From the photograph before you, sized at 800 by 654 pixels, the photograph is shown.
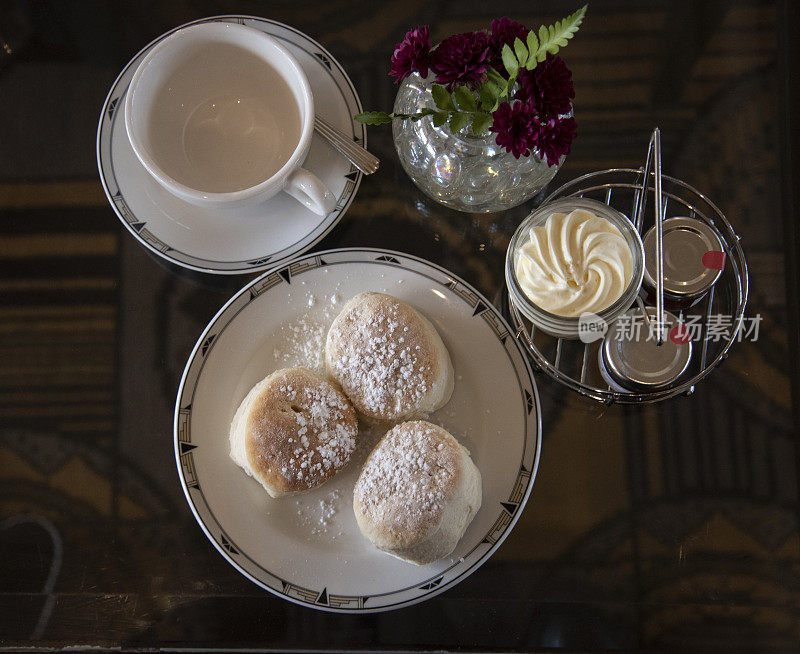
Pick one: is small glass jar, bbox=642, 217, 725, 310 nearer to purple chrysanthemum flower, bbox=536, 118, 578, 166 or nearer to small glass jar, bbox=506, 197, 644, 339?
small glass jar, bbox=506, 197, 644, 339

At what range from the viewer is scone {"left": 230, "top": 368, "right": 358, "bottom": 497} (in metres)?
0.81

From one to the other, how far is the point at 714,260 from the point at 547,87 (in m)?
0.37

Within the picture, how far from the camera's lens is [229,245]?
2.92ft

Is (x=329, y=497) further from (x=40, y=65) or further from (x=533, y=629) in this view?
(x=40, y=65)

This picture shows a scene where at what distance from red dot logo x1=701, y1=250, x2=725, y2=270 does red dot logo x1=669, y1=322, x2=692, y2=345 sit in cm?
8

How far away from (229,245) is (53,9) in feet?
1.48

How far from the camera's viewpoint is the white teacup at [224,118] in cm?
82

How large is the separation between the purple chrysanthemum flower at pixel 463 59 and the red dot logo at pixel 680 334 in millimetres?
428

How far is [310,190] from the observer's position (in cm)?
83

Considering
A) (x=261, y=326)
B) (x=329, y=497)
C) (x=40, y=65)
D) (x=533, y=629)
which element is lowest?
(x=533, y=629)

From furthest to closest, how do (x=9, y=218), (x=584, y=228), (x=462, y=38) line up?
(x=9, y=218) < (x=584, y=228) < (x=462, y=38)

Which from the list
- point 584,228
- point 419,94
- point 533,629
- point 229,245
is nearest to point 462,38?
point 419,94

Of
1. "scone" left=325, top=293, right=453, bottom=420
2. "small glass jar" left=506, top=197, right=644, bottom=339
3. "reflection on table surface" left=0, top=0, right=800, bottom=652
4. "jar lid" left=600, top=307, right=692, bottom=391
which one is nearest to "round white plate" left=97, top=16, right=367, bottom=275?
"reflection on table surface" left=0, top=0, right=800, bottom=652

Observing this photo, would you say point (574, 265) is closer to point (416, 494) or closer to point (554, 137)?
point (554, 137)
